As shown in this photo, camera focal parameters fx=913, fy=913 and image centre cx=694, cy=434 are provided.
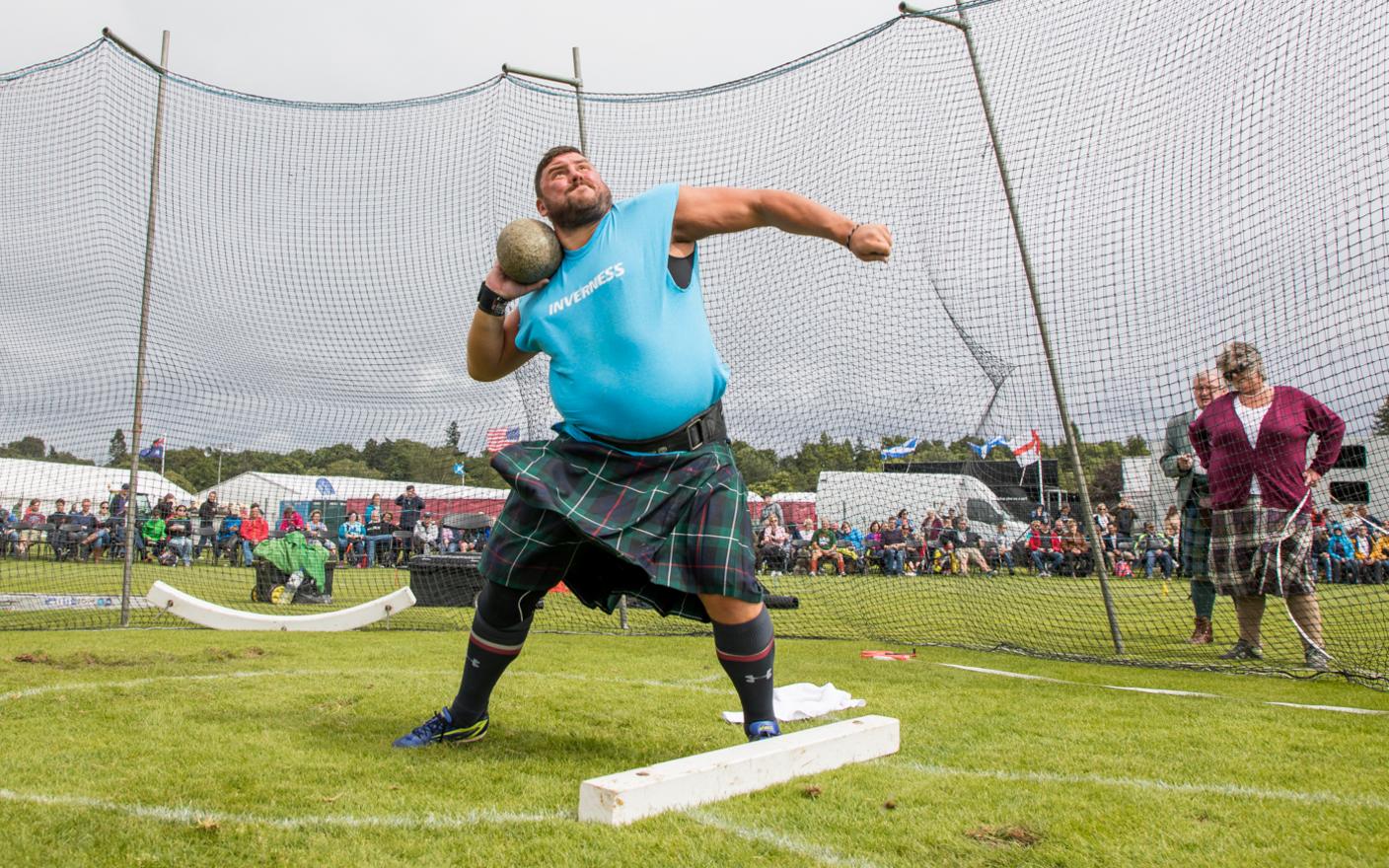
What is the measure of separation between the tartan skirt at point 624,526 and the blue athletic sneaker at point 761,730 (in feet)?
1.15

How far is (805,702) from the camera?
3.45 metres

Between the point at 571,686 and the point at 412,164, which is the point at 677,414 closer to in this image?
the point at 571,686

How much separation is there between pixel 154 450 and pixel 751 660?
6.70 m

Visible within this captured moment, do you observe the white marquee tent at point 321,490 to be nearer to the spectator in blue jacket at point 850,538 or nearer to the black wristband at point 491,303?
the black wristband at point 491,303

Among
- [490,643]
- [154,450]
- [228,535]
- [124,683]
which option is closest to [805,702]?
[490,643]

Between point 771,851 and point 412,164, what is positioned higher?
point 412,164

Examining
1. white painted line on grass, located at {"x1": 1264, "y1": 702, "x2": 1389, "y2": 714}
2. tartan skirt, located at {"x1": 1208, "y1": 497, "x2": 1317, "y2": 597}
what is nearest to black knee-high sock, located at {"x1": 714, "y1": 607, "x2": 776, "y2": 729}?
white painted line on grass, located at {"x1": 1264, "y1": 702, "x2": 1389, "y2": 714}

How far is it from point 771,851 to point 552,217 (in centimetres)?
180

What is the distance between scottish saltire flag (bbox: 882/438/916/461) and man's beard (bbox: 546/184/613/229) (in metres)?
5.29

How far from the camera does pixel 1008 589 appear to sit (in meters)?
9.01

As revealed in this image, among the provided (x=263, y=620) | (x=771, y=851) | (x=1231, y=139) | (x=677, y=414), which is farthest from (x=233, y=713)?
(x=1231, y=139)

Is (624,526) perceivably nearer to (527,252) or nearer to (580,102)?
(527,252)

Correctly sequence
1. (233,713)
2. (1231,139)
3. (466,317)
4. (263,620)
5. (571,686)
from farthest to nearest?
(466,317)
(263,620)
(1231,139)
(571,686)
(233,713)

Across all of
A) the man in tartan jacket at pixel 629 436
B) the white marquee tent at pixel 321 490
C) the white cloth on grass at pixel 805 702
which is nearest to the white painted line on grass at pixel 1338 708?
the white cloth on grass at pixel 805 702
